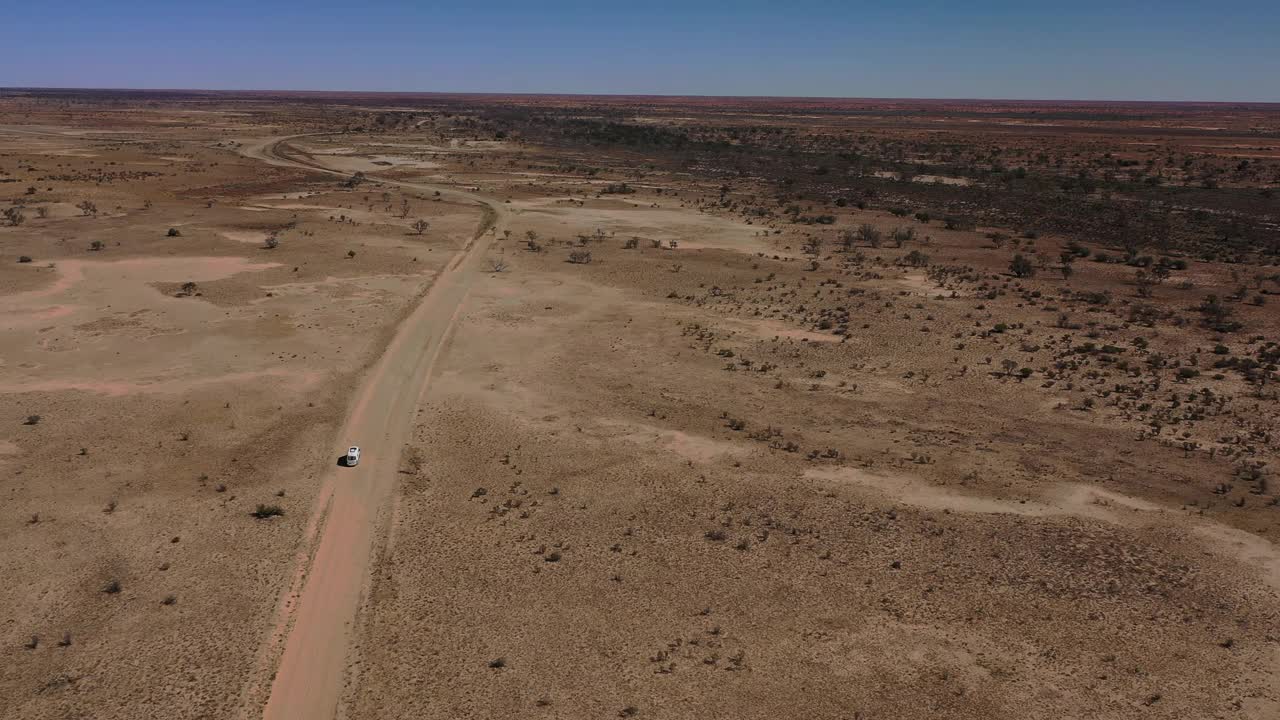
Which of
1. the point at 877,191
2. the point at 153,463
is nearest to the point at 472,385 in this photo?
the point at 153,463

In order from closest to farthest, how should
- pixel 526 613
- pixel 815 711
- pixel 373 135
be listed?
pixel 815 711 → pixel 526 613 → pixel 373 135

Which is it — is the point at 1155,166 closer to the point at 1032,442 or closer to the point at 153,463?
the point at 1032,442

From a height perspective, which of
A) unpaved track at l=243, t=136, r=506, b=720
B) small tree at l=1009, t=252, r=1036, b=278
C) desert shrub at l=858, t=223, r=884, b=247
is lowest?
unpaved track at l=243, t=136, r=506, b=720

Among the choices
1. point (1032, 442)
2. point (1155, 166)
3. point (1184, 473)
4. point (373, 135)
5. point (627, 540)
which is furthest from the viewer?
point (373, 135)

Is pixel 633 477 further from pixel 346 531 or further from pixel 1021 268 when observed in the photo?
pixel 1021 268

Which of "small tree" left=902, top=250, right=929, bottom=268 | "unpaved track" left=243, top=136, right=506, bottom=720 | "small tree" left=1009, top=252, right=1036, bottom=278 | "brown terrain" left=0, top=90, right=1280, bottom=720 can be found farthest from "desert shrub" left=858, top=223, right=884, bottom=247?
"unpaved track" left=243, top=136, right=506, bottom=720

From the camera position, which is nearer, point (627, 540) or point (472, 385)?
point (627, 540)

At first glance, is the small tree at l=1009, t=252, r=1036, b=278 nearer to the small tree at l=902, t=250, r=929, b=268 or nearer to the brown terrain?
the brown terrain
